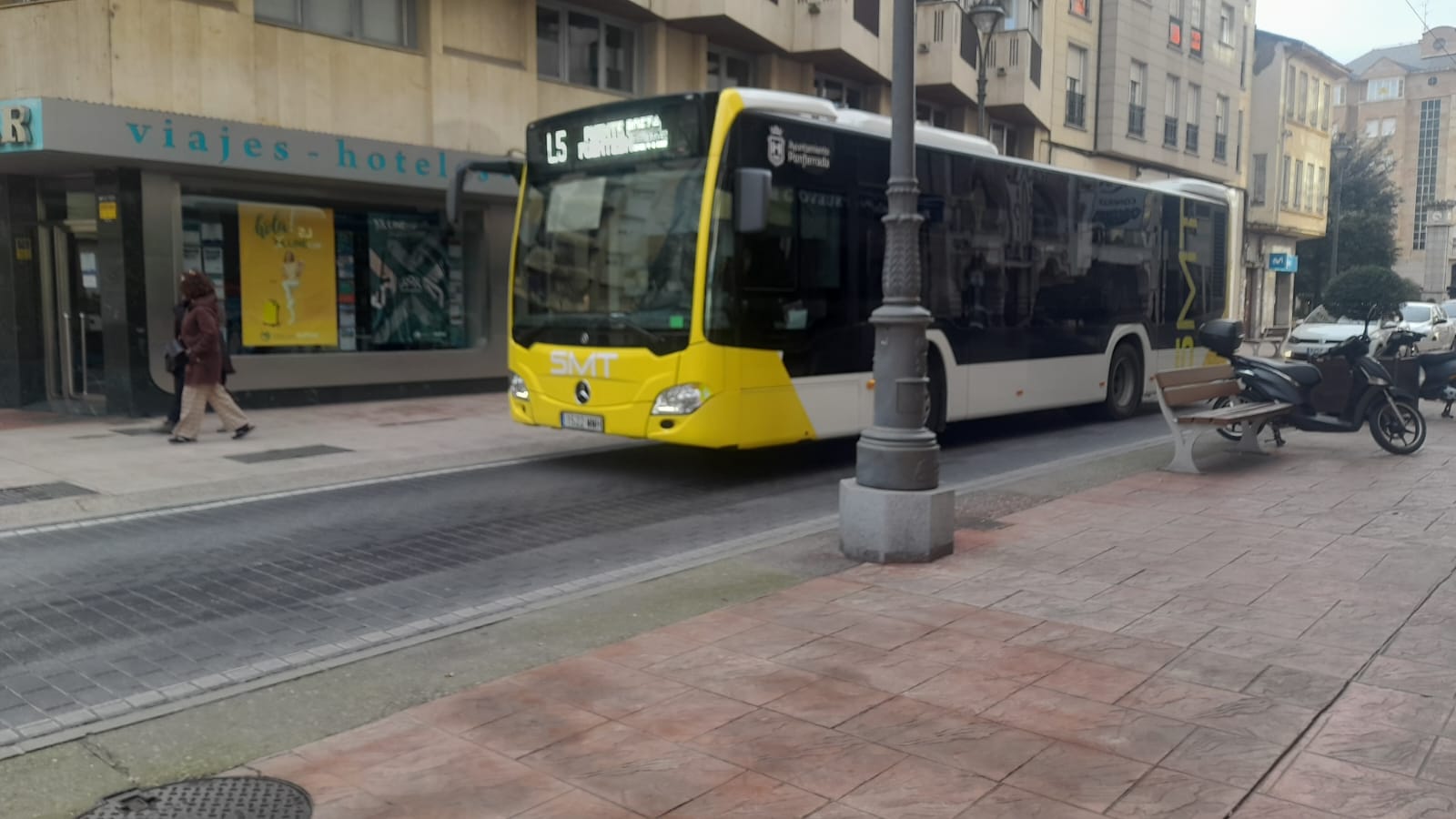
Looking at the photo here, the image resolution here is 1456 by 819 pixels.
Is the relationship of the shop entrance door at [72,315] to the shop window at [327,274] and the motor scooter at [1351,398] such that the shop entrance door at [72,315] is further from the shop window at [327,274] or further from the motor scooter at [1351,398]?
the motor scooter at [1351,398]

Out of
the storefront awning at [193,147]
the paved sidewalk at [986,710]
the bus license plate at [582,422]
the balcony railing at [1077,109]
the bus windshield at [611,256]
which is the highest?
the balcony railing at [1077,109]

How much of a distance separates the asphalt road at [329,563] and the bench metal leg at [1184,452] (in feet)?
5.24

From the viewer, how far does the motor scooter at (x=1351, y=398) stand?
11.4 meters

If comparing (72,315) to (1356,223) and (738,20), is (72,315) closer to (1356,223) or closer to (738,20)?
(738,20)

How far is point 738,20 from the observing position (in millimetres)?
20391

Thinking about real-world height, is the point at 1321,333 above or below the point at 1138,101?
below

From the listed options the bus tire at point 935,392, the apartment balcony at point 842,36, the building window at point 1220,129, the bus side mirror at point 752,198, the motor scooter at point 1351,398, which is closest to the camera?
the bus side mirror at point 752,198

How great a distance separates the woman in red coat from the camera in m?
12.2

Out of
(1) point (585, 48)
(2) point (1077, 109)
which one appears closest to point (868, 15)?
(1) point (585, 48)

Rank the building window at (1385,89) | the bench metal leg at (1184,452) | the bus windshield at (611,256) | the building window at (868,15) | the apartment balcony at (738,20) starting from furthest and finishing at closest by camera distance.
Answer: the building window at (1385,89)
the building window at (868,15)
the apartment balcony at (738,20)
the bench metal leg at (1184,452)
the bus windshield at (611,256)

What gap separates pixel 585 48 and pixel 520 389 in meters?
11.0

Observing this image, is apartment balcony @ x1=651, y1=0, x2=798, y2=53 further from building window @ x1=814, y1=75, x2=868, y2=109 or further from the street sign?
the street sign

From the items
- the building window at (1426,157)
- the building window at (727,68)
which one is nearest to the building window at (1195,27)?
the building window at (727,68)

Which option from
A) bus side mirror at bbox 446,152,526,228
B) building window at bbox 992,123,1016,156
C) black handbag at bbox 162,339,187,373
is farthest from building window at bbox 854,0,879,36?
black handbag at bbox 162,339,187,373
